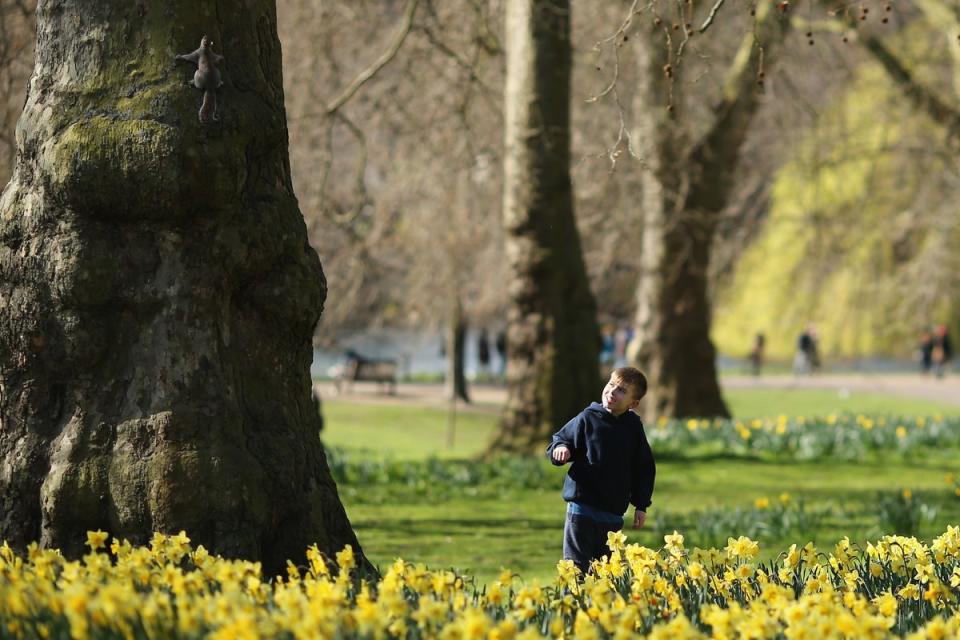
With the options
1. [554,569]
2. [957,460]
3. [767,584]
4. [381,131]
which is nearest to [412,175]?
[381,131]

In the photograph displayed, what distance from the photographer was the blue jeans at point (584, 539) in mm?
5750

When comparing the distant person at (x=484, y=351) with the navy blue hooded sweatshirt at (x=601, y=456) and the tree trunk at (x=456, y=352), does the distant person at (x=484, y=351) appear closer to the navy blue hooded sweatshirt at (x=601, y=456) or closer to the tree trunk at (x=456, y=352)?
the tree trunk at (x=456, y=352)

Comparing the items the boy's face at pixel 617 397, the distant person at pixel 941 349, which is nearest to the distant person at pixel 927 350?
the distant person at pixel 941 349

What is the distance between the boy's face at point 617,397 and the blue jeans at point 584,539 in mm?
467

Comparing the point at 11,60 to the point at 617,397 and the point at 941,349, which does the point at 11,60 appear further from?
the point at 941,349

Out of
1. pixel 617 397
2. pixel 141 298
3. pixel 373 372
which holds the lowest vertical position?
pixel 373 372

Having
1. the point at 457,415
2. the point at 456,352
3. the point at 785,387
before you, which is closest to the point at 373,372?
the point at 456,352

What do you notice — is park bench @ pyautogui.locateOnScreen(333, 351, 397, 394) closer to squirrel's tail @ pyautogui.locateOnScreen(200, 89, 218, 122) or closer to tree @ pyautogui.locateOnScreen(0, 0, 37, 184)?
tree @ pyautogui.locateOnScreen(0, 0, 37, 184)

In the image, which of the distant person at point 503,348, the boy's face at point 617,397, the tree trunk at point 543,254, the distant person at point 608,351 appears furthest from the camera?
the distant person at point 503,348

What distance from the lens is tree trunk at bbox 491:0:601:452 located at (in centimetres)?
1262

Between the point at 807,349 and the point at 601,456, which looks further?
the point at 807,349

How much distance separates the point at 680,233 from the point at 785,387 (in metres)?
16.3

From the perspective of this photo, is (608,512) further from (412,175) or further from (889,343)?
(889,343)

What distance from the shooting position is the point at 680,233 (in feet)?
52.9
